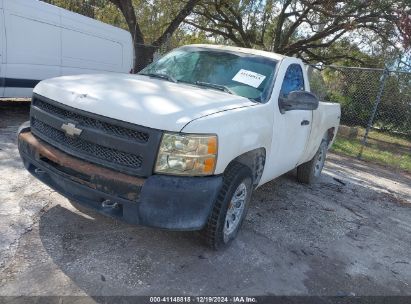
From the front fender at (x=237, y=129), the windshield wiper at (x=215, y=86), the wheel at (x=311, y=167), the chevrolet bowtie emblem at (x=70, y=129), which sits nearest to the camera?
the front fender at (x=237, y=129)

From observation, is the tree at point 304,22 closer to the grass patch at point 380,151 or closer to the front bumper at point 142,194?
the grass patch at point 380,151

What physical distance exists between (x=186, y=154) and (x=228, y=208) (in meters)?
0.79

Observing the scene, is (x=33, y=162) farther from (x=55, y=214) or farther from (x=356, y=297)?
(x=356, y=297)

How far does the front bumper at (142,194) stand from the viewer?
10.0ft

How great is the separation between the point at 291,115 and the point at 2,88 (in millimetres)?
5271

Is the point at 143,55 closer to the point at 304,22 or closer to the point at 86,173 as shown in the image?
the point at 304,22

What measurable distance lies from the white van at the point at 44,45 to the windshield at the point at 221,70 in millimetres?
3543

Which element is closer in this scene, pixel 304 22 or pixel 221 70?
pixel 221 70

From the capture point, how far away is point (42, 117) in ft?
12.1

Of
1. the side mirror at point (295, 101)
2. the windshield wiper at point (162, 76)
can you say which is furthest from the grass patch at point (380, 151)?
the windshield wiper at point (162, 76)

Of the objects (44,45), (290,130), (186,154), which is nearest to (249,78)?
(290,130)

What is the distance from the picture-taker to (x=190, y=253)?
12.0 feet

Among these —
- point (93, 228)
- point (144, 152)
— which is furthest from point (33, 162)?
point (144, 152)

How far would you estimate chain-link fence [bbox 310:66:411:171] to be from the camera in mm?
14766
